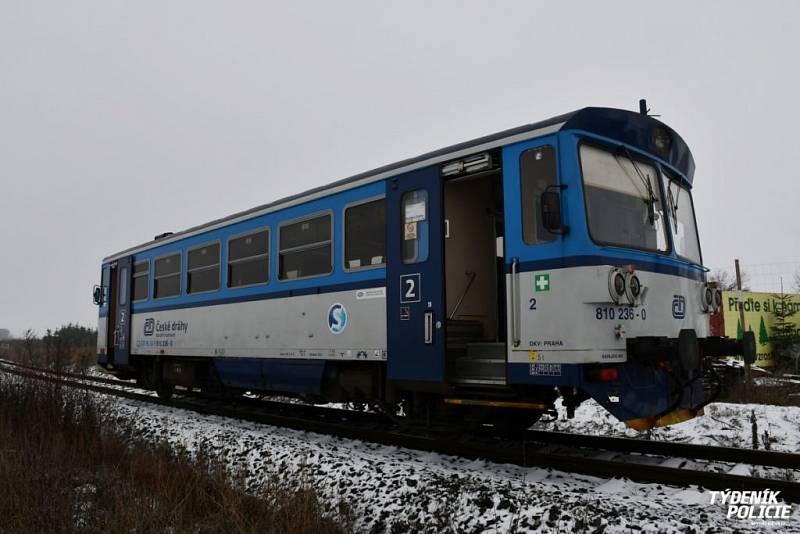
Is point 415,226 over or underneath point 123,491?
over

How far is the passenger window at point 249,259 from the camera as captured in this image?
9.30 m

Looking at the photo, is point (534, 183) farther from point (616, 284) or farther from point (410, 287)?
point (410, 287)

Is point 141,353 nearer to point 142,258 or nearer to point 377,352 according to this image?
point 142,258

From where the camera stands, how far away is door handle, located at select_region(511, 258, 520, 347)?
5840mm

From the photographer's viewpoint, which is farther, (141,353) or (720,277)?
(720,277)

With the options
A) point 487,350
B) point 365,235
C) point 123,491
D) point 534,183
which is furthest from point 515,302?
point 123,491

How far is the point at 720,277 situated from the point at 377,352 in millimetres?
48873

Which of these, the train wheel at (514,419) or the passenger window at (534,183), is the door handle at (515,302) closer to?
the passenger window at (534,183)

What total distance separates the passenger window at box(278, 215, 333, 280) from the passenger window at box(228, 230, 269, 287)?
41 cm

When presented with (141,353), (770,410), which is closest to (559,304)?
(770,410)

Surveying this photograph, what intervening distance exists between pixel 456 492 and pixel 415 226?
3.15 metres

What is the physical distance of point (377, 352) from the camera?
7211 mm

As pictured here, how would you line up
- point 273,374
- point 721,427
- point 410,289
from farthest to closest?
point 273,374, point 721,427, point 410,289

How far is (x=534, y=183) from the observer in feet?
19.5
